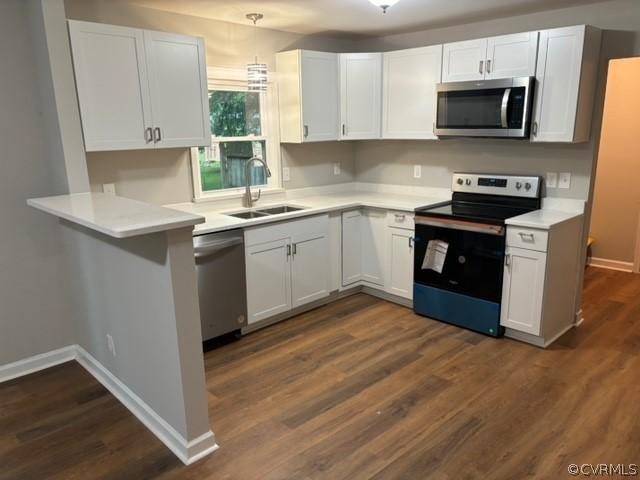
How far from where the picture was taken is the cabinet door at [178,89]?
9.70 feet

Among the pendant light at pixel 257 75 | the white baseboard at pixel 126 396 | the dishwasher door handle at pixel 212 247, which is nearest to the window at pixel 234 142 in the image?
the pendant light at pixel 257 75

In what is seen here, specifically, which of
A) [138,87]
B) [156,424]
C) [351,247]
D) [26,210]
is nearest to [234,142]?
[138,87]

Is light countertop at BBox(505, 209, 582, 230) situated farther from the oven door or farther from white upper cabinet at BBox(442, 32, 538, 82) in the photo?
white upper cabinet at BBox(442, 32, 538, 82)

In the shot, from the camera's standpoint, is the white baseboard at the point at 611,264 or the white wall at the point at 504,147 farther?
the white baseboard at the point at 611,264

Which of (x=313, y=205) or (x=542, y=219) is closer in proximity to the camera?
(x=542, y=219)

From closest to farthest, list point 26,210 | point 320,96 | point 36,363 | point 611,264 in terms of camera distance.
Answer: point 26,210, point 36,363, point 320,96, point 611,264

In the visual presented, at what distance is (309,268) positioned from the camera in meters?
3.82

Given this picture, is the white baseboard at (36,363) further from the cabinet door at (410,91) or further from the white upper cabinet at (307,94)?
the cabinet door at (410,91)

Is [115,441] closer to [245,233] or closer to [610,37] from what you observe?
[245,233]

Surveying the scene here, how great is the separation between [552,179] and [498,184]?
0.39 metres

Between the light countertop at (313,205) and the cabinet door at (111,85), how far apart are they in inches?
28.3

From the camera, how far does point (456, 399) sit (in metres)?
2.66

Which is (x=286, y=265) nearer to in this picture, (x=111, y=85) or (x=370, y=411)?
(x=370, y=411)

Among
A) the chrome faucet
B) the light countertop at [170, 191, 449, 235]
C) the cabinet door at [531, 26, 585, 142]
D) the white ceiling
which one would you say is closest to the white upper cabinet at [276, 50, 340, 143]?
the white ceiling
